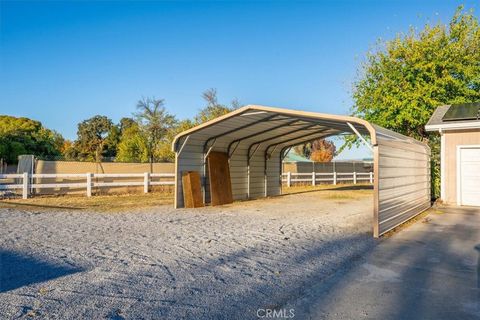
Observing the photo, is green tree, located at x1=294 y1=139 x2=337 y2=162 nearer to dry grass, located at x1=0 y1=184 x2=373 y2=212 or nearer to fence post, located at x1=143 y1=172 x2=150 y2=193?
fence post, located at x1=143 y1=172 x2=150 y2=193

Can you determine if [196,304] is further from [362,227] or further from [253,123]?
[253,123]

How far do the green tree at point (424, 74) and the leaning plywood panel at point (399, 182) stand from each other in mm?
7245

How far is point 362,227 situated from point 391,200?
906mm

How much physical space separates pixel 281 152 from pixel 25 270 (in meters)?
13.0

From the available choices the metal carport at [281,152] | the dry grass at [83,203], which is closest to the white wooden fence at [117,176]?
the dry grass at [83,203]

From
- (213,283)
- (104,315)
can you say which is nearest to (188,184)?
(213,283)

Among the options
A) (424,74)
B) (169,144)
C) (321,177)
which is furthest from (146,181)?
(169,144)

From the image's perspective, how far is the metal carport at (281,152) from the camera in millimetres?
7352

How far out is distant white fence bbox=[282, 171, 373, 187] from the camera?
74.2 ft

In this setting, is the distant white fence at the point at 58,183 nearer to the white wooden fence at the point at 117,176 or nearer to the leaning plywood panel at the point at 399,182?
the white wooden fence at the point at 117,176

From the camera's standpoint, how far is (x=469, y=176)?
11547 mm

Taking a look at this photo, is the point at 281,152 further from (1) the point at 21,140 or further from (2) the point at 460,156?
(1) the point at 21,140

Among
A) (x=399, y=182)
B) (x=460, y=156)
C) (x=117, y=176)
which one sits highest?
(x=460, y=156)

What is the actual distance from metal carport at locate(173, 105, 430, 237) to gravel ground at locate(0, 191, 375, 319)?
3.69ft
